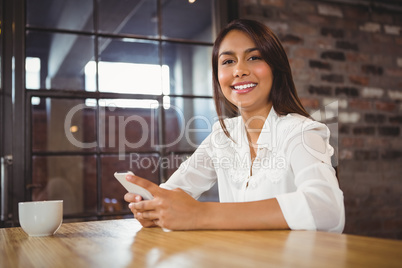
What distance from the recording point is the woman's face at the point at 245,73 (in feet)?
5.09

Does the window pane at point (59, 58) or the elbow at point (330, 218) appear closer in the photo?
the elbow at point (330, 218)

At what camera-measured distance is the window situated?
8.09 ft

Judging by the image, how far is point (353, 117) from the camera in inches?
127

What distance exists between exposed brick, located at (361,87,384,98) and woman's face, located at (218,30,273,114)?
77.2 inches

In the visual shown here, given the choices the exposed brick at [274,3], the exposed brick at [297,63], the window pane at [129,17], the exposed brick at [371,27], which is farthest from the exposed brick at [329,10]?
the window pane at [129,17]

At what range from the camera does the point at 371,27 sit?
3.37m

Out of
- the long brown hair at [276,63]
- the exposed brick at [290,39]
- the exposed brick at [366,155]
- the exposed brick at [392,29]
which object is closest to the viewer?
the long brown hair at [276,63]

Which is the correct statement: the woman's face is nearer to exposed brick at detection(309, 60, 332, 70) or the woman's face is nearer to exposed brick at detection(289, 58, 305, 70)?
exposed brick at detection(289, 58, 305, 70)

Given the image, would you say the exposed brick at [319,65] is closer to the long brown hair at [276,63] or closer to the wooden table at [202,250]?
the long brown hair at [276,63]

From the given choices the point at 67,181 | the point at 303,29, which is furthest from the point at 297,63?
the point at 67,181

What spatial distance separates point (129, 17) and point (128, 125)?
28.0 inches

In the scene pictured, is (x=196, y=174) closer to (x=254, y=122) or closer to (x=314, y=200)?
(x=254, y=122)

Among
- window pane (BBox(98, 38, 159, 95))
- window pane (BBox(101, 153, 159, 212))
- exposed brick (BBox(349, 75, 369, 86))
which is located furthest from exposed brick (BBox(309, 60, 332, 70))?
window pane (BBox(101, 153, 159, 212))

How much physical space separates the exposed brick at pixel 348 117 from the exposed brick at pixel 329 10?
2.56ft
